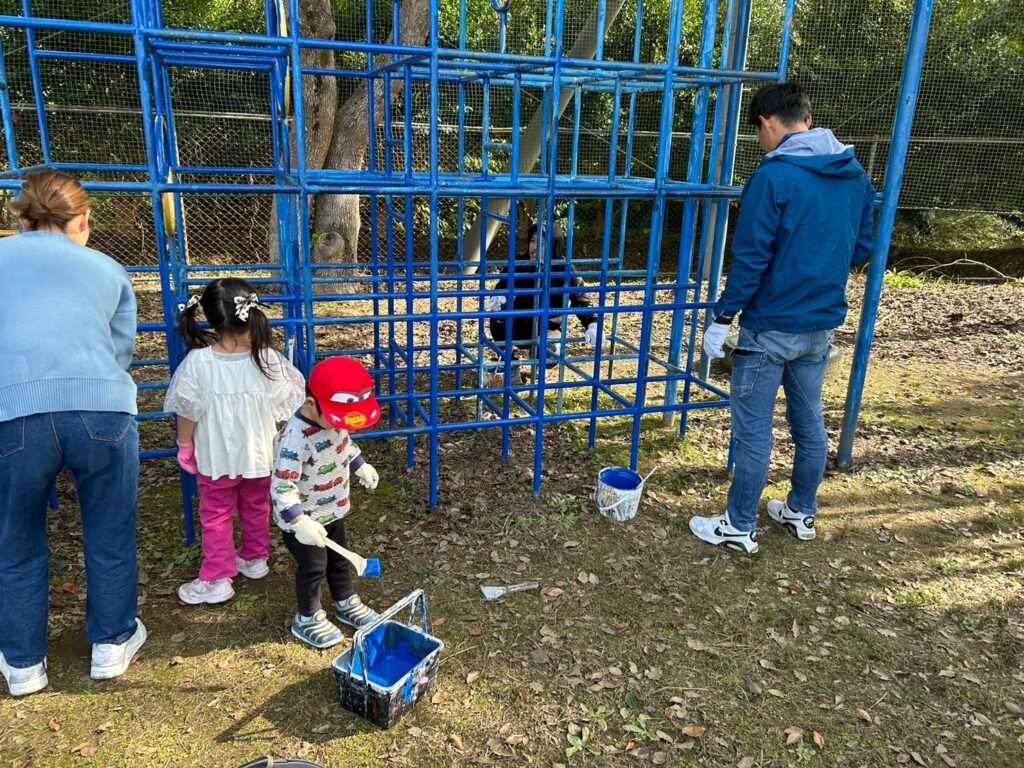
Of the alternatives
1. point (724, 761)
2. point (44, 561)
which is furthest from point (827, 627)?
point (44, 561)

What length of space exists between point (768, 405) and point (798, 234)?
770 millimetres

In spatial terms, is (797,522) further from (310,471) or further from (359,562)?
(310,471)

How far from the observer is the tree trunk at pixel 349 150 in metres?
7.44

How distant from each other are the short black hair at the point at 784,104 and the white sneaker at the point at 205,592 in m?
3.00

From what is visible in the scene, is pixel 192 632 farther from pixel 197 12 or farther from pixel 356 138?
pixel 197 12

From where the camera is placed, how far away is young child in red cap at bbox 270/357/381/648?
8.23 ft

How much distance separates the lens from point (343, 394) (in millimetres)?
2480

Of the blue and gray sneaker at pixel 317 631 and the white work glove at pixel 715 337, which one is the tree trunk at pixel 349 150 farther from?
the blue and gray sneaker at pixel 317 631

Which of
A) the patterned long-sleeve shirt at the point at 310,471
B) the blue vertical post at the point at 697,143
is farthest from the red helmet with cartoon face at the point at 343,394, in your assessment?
the blue vertical post at the point at 697,143

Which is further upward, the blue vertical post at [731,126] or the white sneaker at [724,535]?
the blue vertical post at [731,126]

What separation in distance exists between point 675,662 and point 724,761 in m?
0.48

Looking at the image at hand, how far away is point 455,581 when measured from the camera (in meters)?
3.33

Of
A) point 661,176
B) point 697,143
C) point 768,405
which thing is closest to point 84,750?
point 768,405

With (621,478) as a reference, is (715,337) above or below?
above
